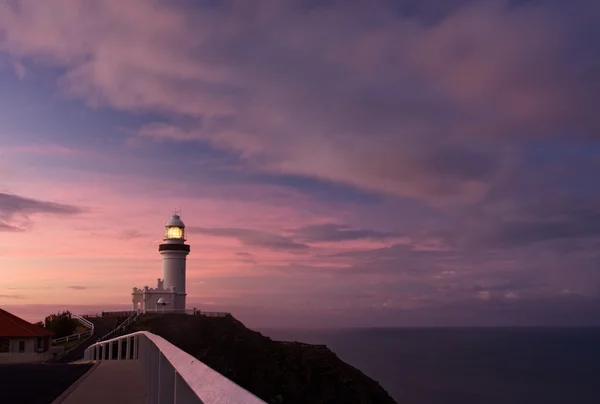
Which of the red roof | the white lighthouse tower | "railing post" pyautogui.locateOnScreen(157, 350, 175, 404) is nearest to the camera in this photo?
"railing post" pyautogui.locateOnScreen(157, 350, 175, 404)

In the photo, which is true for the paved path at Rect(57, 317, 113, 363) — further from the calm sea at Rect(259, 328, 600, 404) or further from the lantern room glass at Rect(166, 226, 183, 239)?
the calm sea at Rect(259, 328, 600, 404)

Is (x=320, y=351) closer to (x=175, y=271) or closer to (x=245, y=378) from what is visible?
(x=245, y=378)

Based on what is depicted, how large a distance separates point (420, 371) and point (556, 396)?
35.2m

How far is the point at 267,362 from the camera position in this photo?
58.5m

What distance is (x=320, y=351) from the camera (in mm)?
64062

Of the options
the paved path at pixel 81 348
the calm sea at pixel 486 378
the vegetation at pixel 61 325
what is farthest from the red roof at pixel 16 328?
the calm sea at pixel 486 378

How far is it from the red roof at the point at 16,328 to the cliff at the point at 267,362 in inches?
502

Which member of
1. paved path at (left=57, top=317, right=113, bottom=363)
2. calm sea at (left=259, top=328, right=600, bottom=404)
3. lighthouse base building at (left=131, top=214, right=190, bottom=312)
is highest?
lighthouse base building at (left=131, top=214, right=190, bottom=312)

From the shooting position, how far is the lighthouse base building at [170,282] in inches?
2699

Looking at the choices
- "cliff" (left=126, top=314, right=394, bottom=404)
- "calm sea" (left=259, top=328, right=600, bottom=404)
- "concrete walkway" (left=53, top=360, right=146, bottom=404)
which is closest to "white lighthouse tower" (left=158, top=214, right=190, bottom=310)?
"cliff" (left=126, top=314, right=394, bottom=404)

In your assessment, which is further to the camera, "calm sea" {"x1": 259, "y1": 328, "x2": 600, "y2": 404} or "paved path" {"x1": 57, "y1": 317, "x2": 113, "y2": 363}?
"calm sea" {"x1": 259, "y1": 328, "x2": 600, "y2": 404}

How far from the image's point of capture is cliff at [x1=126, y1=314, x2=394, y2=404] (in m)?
52.9

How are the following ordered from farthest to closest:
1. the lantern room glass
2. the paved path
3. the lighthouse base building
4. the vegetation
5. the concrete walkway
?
1. the lantern room glass
2. the lighthouse base building
3. the vegetation
4. the paved path
5. the concrete walkway

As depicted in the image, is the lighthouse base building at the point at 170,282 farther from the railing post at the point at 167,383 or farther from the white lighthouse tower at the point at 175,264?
the railing post at the point at 167,383
